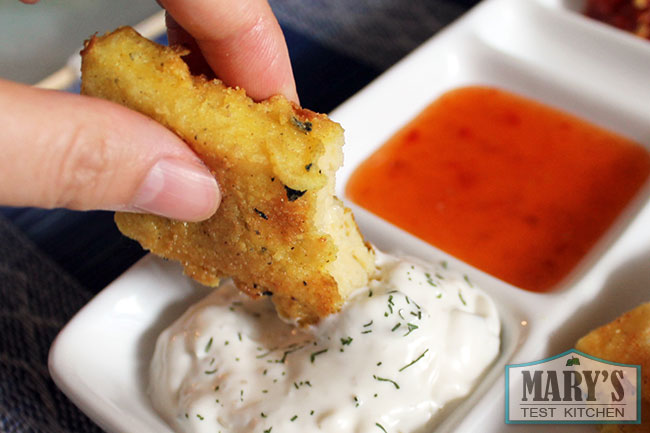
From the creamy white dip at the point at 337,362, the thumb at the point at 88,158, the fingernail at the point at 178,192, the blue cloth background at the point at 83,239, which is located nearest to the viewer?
the thumb at the point at 88,158

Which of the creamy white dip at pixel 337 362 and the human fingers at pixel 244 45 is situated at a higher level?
the human fingers at pixel 244 45

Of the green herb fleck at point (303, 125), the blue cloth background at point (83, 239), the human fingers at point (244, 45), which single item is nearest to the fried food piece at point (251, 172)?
the green herb fleck at point (303, 125)

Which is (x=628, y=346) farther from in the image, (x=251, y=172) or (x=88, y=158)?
(x=88, y=158)

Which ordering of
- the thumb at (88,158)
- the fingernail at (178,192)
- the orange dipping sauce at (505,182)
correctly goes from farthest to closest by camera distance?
the orange dipping sauce at (505,182)
the fingernail at (178,192)
the thumb at (88,158)

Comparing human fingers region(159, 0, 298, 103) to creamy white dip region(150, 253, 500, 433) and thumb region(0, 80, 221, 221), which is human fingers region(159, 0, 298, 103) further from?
creamy white dip region(150, 253, 500, 433)

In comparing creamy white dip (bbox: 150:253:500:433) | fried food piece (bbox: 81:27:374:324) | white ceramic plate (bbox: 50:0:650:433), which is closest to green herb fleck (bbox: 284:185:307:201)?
fried food piece (bbox: 81:27:374:324)

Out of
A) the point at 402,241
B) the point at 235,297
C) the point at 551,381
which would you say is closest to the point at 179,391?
the point at 235,297

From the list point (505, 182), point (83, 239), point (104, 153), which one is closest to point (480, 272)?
point (505, 182)

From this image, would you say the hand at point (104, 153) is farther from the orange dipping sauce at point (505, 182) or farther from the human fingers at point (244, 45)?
the orange dipping sauce at point (505, 182)
